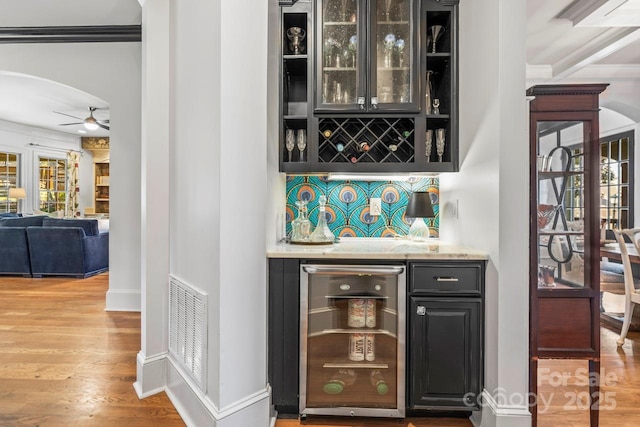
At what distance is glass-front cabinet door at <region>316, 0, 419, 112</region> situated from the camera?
233 centimetres

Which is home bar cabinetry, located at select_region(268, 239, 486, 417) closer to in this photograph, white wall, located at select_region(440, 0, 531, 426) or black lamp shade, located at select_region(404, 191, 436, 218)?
white wall, located at select_region(440, 0, 531, 426)

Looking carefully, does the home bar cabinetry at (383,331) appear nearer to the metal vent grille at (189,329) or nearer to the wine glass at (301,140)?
the metal vent grille at (189,329)

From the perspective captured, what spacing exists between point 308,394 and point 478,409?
0.96 m

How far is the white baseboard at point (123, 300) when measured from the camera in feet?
12.6

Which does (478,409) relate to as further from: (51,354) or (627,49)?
(627,49)

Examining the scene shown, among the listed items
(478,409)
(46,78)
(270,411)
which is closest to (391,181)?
(478,409)

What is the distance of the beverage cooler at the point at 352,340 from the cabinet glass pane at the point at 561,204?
0.76 metres

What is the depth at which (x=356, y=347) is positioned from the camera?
2.08m

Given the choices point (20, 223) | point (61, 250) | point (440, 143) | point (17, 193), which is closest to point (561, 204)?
point (440, 143)

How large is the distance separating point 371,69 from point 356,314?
1.58m

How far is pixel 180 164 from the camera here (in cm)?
213

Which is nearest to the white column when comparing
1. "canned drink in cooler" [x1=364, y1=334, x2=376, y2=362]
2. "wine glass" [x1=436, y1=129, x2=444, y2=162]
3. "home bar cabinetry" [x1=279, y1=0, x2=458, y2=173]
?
"home bar cabinetry" [x1=279, y1=0, x2=458, y2=173]

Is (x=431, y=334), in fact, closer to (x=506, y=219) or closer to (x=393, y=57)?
(x=506, y=219)

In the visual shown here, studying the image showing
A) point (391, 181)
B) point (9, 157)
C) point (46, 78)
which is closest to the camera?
point (391, 181)
